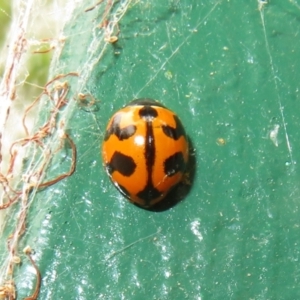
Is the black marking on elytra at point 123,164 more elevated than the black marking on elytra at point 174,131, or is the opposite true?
the black marking on elytra at point 174,131

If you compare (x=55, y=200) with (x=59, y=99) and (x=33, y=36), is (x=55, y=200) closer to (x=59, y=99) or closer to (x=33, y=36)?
(x=59, y=99)

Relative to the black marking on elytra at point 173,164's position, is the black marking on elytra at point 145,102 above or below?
above

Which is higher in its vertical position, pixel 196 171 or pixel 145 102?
pixel 145 102

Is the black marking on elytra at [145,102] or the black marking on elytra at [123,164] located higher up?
the black marking on elytra at [145,102]

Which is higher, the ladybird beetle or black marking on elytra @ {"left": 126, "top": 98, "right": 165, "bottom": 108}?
black marking on elytra @ {"left": 126, "top": 98, "right": 165, "bottom": 108}

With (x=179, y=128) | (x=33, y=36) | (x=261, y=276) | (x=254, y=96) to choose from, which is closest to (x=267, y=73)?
(x=254, y=96)
